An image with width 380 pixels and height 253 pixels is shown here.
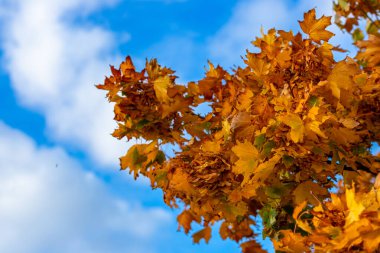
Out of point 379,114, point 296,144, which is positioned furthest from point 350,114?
point 296,144

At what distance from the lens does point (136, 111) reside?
3.64 meters

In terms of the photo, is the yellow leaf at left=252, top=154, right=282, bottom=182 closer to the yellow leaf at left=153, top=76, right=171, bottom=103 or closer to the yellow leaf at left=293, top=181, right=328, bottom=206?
the yellow leaf at left=293, top=181, right=328, bottom=206

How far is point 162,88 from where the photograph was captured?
12.0 feet

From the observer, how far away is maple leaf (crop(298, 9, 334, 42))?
3670 millimetres

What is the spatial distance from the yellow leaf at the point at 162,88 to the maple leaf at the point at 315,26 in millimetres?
1076

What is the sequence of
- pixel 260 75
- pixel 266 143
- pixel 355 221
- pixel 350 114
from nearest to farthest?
pixel 355 221 → pixel 266 143 → pixel 260 75 → pixel 350 114

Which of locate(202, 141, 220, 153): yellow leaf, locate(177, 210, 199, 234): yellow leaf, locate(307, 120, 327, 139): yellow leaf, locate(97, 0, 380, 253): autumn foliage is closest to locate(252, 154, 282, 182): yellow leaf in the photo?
locate(97, 0, 380, 253): autumn foliage

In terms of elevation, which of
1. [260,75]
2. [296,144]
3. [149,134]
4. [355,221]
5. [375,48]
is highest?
[375,48]

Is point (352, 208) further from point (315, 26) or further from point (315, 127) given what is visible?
point (315, 26)

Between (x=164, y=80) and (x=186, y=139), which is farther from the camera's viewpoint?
(x=186, y=139)

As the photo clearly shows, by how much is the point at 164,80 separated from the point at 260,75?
761 mm

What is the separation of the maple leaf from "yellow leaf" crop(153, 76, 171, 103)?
1.08 meters

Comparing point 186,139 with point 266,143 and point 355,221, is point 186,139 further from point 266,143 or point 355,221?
point 355,221

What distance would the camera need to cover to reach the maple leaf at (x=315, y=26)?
3.67 metres
